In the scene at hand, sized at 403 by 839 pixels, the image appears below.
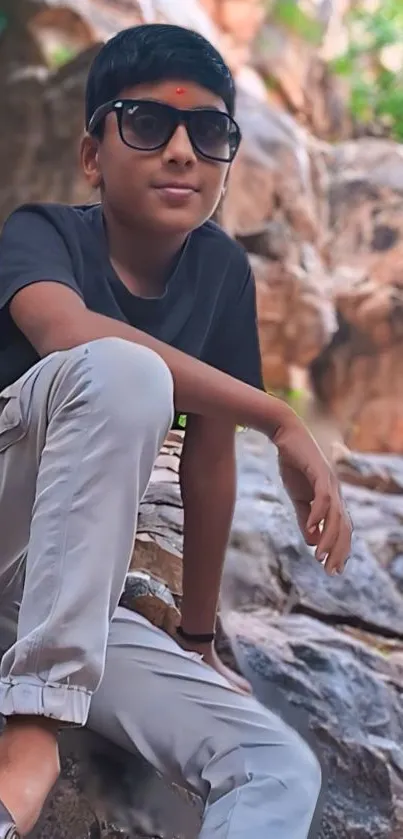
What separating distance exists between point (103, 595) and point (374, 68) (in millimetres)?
9095

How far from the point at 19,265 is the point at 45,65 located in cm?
476

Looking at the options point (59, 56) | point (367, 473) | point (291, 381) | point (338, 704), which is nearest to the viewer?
point (338, 704)

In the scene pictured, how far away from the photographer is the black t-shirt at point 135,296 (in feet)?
3.79

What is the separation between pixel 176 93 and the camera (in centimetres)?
120

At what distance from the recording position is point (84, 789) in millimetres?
1188

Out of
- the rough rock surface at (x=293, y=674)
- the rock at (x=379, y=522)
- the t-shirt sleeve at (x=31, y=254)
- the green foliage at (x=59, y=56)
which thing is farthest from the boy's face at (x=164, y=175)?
the green foliage at (x=59, y=56)

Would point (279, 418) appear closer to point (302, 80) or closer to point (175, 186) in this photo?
point (175, 186)

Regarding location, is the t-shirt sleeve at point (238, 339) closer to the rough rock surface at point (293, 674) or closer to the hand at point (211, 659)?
the rough rock surface at point (293, 674)

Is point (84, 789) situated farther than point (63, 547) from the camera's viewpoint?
Yes

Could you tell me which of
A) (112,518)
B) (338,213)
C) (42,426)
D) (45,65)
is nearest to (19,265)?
(42,426)

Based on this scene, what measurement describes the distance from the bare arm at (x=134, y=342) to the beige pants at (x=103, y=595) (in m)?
0.06

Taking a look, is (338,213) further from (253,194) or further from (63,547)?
(63,547)

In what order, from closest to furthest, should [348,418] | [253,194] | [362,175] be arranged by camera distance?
[253,194]
[362,175]
[348,418]

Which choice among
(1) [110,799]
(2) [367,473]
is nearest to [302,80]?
(2) [367,473]
